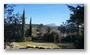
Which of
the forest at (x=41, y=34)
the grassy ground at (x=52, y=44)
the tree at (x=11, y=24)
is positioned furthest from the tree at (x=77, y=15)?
the tree at (x=11, y=24)

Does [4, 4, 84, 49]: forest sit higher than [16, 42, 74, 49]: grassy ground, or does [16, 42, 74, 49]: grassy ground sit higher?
[4, 4, 84, 49]: forest

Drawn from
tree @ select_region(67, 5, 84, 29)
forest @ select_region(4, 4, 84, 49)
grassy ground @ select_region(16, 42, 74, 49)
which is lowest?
grassy ground @ select_region(16, 42, 74, 49)

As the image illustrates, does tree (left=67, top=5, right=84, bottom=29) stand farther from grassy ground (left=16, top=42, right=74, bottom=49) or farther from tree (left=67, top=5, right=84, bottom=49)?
grassy ground (left=16, top=42, right=74, bottom=49)

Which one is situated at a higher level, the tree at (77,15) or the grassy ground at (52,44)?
the tree at (77,15)

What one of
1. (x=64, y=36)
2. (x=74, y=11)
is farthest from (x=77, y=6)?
(x=64, y=36)

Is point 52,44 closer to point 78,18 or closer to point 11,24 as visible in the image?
point 78,18

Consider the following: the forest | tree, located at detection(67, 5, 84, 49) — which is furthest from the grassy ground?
tree, located at detection(67, 5, 84, 49)

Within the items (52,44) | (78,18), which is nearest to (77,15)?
(78,18)

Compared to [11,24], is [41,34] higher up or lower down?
lower down

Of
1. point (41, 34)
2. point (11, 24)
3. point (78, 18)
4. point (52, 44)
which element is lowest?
point (52, 44)

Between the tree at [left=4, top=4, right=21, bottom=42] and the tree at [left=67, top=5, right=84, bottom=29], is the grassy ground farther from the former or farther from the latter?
the tree at [left=67, top=5, right=84, bottom=29]

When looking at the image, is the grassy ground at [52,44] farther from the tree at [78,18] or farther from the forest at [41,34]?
the tree at [78,18]

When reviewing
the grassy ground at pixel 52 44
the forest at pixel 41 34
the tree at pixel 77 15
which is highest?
the tree at pixel 77 15
